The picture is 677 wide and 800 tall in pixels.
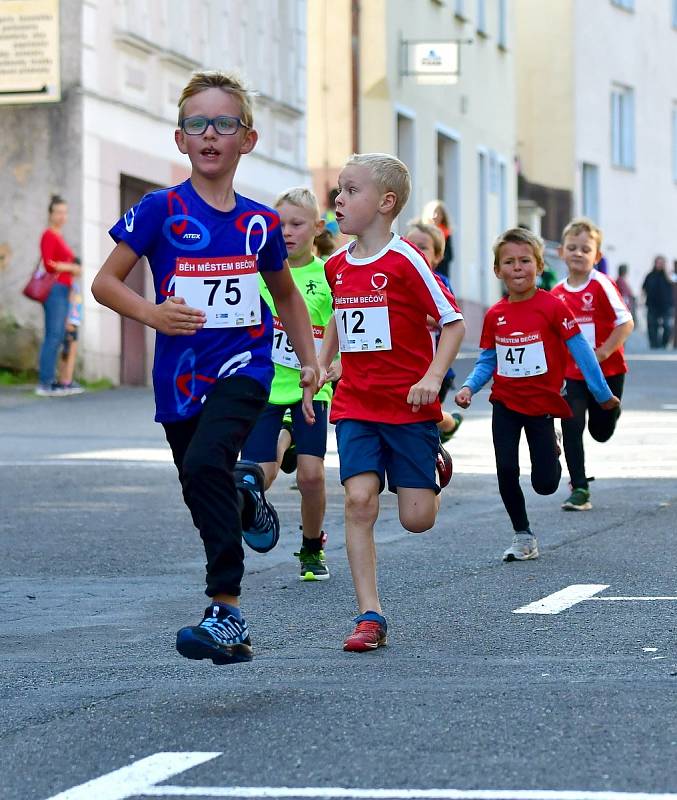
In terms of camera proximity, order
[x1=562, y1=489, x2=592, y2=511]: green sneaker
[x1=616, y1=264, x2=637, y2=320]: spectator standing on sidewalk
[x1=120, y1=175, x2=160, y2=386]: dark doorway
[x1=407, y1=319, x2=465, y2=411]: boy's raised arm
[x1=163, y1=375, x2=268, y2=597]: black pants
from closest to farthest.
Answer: [x1=163, y1=375, x2=268, y2=597]: black pants < [x1=407, y1=319, x2=465, y2=411]: boy's raised arm < [x1=562, y1=489, x2=592, y2=511]: green sneaker < [x1=120, y1=175, x2=160, y2=386]: dark doorway < [x1=616, y1=264, x2=637, y2=320]: spectator standing on sidewalk

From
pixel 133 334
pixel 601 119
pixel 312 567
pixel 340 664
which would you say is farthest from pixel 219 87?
pixel 601 119

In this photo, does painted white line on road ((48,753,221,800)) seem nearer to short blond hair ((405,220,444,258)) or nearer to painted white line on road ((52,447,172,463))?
short blond hair ((405,220,444,258))

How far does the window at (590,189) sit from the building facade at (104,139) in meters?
23.6

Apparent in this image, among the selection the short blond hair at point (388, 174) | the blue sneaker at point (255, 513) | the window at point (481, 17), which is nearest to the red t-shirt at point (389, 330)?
the short blond hair at point (388, 174)

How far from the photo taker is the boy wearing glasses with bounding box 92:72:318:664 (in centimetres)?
598

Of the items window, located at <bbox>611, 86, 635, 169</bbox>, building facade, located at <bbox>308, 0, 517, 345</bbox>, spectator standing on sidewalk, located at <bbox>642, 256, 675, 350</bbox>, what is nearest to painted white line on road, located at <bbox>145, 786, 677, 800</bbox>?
building facade, located at <bbox>308, 0, 517, 345</bbox>

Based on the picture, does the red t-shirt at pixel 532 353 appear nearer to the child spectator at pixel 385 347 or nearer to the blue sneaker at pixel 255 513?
the child spectator at pixel 385 347

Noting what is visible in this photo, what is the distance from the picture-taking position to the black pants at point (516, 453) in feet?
31.8

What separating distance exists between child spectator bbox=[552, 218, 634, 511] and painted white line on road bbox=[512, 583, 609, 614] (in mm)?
3402

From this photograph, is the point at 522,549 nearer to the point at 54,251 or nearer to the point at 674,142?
the point at 54,251

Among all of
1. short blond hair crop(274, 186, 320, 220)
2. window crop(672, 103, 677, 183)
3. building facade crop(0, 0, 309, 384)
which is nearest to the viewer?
short blond hair crop(274, 186, 320, 220)

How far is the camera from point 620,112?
168ft

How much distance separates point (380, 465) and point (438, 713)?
175 cm

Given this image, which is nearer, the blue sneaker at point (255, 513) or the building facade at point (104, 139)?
the blue sneaker at point (255, 513)
